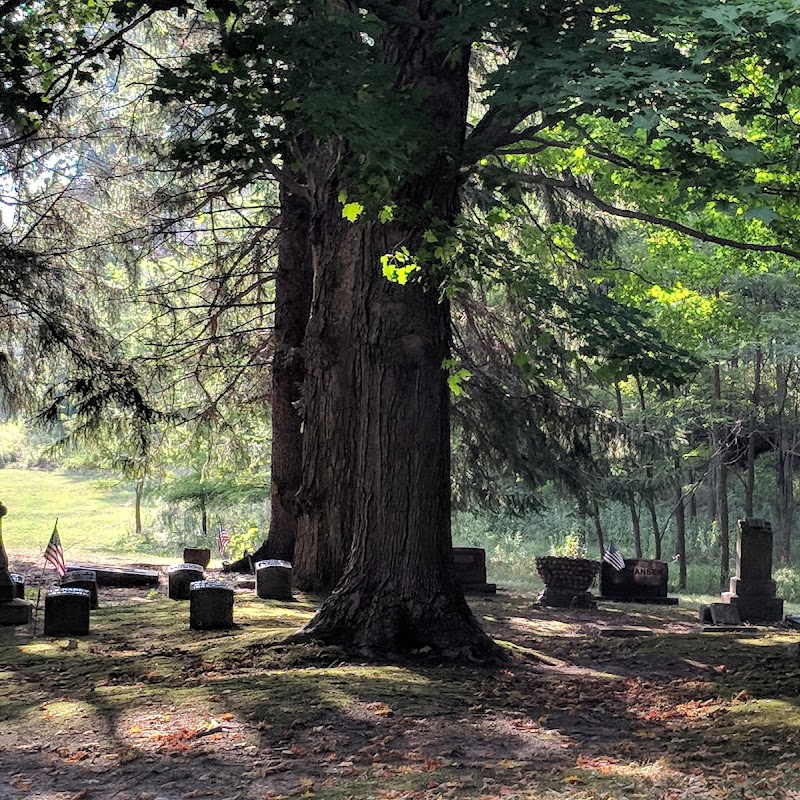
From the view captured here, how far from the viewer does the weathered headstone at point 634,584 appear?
61.2ft

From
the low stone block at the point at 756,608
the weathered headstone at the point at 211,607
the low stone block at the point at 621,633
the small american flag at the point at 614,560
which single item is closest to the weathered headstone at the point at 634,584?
the small american flag at the point at 614,560

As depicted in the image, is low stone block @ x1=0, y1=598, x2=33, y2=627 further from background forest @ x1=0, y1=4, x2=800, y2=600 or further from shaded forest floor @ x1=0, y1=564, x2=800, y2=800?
background forest @ x1=0, y1=4, x2=800, y2=600

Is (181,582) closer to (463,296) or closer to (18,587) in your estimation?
(18,587)

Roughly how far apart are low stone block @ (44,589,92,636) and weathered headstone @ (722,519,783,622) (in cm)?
1062

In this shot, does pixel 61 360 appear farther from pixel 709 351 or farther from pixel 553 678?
pixel 709 351

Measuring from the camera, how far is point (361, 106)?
6816 mm

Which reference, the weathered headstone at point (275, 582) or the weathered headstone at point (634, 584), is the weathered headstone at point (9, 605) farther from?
the weathered headstone at point (634, 584)

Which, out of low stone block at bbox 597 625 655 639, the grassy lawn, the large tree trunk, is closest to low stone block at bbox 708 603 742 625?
low stone block at bbox 597 625 655 639

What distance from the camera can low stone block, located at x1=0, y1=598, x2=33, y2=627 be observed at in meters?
10.8

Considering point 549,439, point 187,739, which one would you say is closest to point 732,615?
point 549,439

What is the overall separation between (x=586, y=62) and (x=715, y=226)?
9.02 meters

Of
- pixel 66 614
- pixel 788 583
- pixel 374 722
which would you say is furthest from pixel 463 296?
pixel 788 583

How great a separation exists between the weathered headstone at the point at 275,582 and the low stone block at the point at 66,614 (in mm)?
2770

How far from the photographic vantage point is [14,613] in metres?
10.9
